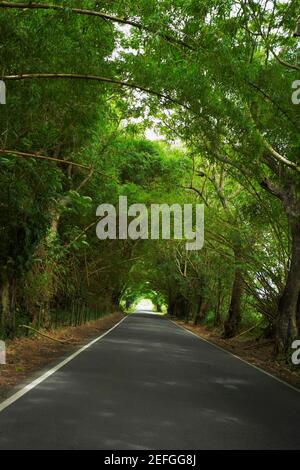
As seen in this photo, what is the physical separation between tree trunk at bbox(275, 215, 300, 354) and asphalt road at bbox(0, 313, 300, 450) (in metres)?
4.02

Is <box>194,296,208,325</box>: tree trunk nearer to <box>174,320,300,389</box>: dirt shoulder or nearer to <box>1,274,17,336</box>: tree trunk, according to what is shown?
<box>174,320,300,389</box>: dirt shoulder

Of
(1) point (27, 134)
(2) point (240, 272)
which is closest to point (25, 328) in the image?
(1) point (27, 134)

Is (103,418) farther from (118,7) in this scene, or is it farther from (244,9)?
(244,9)

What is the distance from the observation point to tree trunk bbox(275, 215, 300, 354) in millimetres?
15758

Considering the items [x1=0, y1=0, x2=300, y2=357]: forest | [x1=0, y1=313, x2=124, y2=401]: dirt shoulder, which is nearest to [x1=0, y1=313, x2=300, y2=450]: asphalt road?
[x1=0, y1=313, x2=124, y2=401]: dirt shoulder

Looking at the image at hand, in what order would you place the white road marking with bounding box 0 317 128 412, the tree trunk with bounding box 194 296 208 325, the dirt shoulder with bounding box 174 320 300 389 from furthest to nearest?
the tree trunk with bounding box 194 296 208 325 < the dirt shoulder with bounding box 174 320 300 389 < the white road marking with bounding box 0 317 128 412

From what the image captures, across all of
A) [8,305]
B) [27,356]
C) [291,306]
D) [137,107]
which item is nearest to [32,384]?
[27,356]

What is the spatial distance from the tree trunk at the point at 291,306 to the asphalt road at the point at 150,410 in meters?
4.02

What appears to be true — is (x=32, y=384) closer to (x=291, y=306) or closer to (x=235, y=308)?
(x=291, y=306)

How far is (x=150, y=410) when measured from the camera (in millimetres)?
7250

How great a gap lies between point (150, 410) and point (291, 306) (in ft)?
31.7

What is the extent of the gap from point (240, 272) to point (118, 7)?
594 inches

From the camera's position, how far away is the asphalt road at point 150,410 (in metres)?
5.70

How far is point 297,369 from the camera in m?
13.9
